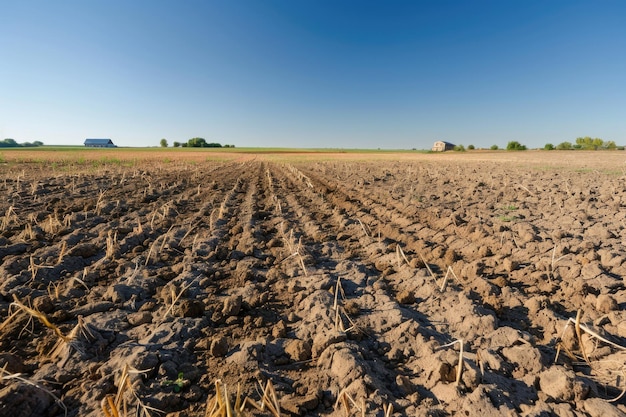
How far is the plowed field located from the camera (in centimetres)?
198

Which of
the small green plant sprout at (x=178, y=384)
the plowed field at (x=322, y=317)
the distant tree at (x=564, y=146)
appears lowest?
the small green plant sprout at (x=178, y=384)

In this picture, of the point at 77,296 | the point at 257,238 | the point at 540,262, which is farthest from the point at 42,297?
the point at 540,262

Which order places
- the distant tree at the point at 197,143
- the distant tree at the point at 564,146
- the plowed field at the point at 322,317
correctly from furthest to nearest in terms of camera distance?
the distant tree at the point at 197,143
the distant tree at the point at 564,146
the plowed field at the point at 322,317

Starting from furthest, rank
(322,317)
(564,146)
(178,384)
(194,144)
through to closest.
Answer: (194,144)
(564,146)
(322,317)
(178,384)

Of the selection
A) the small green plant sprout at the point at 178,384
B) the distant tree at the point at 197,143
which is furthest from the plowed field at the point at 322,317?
the distant tree at the point at 197,143

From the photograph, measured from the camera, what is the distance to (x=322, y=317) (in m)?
2.88

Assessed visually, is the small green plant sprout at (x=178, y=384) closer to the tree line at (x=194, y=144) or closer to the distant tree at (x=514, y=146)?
the distant tree at (x=514, y=146)

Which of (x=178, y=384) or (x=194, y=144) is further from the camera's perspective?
(x=194, y=144)

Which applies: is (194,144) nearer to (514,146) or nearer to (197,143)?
(197,143)

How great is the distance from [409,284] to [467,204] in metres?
5.05

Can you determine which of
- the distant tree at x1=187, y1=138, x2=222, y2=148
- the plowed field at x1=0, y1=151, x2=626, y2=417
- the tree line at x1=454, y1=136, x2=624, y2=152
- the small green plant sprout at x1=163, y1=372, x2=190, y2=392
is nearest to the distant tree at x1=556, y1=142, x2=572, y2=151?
the tree line at x1=454, y1=136, x2=624, y2=152

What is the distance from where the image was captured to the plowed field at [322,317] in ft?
6.49

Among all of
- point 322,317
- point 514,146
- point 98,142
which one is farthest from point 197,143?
point 322,317

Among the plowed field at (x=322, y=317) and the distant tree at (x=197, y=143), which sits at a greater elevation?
the distant tree at (x=197, y=143)
